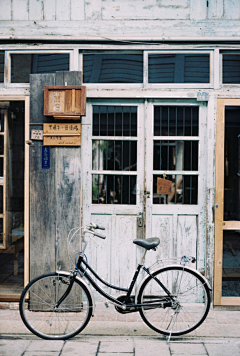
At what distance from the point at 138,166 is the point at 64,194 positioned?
1072mm

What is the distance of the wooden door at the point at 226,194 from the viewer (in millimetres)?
4848

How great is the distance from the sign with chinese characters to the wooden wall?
7cm

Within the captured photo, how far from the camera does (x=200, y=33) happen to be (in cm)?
484

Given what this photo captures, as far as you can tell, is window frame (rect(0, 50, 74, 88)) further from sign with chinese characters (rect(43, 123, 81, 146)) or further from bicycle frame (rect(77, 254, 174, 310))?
bicycle frame (rect(77, 254, 174, 310))

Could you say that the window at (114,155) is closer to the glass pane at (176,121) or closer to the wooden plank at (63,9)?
the glass pane at (176,121)

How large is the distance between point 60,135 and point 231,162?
2345 millimetres

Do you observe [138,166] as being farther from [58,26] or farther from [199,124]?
[58,26]

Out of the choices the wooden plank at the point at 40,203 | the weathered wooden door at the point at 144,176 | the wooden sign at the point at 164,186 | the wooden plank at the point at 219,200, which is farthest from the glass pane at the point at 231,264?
the wooden plank at the point at 40,203

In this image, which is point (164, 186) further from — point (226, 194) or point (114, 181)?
point (226, 194)

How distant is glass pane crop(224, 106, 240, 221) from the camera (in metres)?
4.90

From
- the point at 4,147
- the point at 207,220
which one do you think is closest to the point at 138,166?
the point at 207,220

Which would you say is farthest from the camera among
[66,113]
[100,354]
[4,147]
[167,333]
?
[4,147]

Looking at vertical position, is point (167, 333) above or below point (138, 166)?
below

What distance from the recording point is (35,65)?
16.2ft
